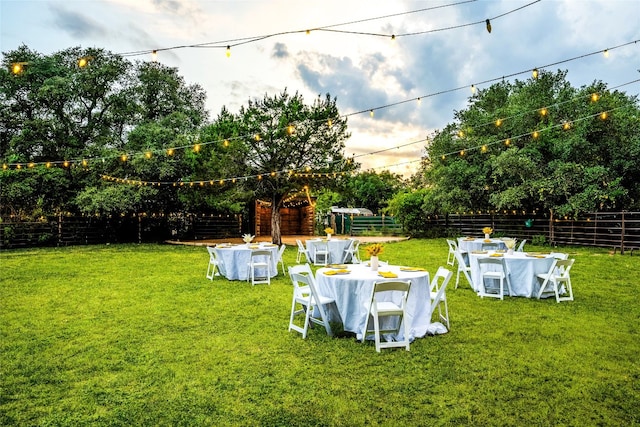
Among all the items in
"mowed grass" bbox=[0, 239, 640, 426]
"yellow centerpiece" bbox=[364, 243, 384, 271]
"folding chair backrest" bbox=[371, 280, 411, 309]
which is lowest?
"mowed grass" bbox=[0, 239, 640, 426]

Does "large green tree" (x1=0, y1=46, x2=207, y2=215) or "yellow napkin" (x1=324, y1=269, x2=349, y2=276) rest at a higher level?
"large green tree" (x1=0, y1=46, x2=207, y2=215)

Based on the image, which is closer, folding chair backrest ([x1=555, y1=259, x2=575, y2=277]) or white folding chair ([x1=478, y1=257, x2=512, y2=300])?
folding chair backrest ([x1=555, y1=259, x2=575, y2=277])

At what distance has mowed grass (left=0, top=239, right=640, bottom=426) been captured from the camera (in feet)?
9.35

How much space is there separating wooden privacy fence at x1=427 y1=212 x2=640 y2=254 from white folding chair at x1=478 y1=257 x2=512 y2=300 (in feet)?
26.8

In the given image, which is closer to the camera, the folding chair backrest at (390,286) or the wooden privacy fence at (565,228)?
the folding chair backrest at (390,286)

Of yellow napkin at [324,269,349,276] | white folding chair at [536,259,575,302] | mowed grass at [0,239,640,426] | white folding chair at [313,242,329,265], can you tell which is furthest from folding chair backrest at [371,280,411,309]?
white folding chair at [313,242,329,265]

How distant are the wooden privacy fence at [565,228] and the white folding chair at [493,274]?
26.8 ft

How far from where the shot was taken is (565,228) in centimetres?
1540

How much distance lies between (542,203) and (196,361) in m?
15.9

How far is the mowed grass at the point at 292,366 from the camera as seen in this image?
285 centimetres

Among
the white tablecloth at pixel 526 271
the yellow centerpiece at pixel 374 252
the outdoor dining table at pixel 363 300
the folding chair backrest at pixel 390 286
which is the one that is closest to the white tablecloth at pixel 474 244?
the white tablecloth at pixel 526 271

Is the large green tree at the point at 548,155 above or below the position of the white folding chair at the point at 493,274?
above

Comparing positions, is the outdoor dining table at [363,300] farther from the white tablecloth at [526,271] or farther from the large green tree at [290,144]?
the large green tree at [290,144]

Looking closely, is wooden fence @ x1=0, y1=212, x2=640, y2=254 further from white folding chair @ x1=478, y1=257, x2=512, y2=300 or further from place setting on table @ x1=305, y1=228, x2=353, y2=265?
place setting on table @ x1=305, y1=228, x2=353, y2=265
